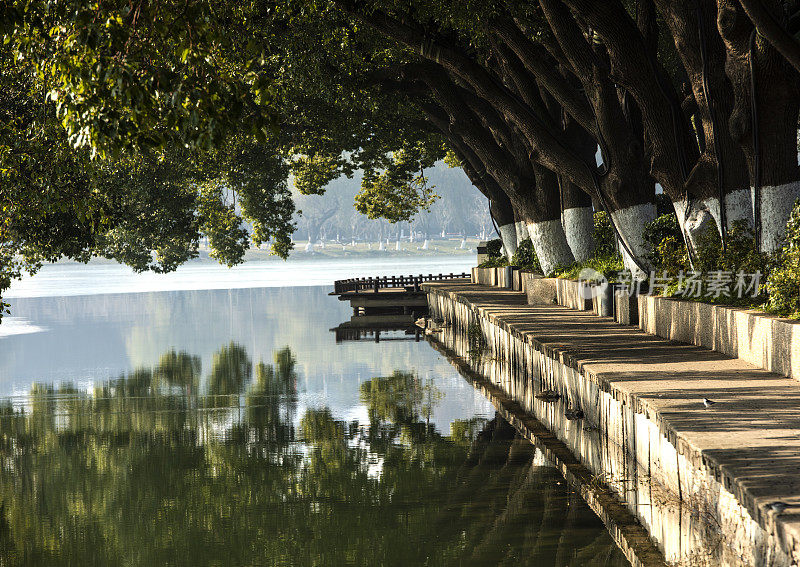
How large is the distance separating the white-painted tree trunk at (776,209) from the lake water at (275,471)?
4.68 meters

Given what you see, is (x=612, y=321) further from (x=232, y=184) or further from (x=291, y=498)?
(x=232, y=184)

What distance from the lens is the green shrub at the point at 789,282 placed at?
37.7ft

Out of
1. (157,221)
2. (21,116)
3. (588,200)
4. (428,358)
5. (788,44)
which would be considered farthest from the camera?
(157,221)

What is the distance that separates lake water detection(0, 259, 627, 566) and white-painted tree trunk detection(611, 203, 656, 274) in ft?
13.6

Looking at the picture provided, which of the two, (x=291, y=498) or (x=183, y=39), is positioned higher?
(x=183, y=39)

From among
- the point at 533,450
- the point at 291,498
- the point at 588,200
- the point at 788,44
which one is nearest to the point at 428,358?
the point at 588,200

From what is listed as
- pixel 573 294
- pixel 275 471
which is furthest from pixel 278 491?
pixel 573 294

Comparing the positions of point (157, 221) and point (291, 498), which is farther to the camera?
point (157, 221)

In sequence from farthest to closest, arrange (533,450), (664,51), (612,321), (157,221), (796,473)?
(157,221), (664,51), (612,321), (533,450), (796,473)

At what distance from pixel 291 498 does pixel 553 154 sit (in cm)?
948

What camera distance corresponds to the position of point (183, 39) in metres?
8.62

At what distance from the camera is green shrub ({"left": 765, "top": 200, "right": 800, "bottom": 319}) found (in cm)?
1150

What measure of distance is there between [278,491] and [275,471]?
4.31 ft

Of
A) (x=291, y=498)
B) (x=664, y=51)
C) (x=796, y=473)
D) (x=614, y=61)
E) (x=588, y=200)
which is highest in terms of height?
(x=664, y=51)
